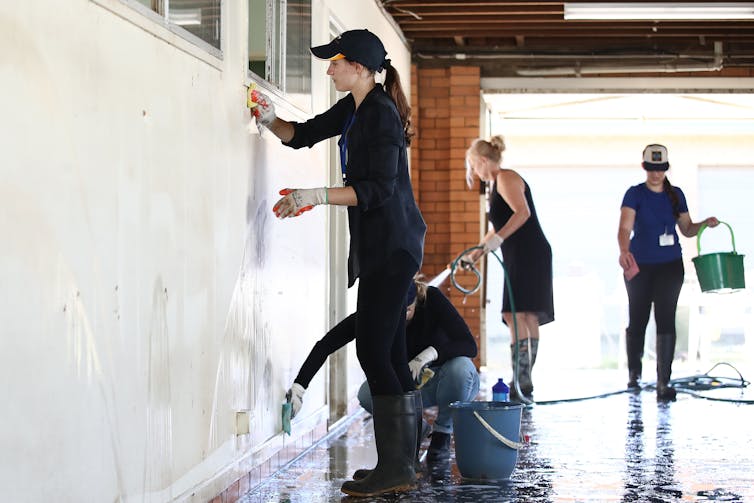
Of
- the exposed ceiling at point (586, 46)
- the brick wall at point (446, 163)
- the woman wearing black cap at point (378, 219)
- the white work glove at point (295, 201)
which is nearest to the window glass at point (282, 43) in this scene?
the woman wearing black cap at point (378, 219)

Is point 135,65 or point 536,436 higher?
point 135,65

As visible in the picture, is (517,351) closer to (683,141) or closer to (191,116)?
(191,116)

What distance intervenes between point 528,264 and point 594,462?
1990 mm

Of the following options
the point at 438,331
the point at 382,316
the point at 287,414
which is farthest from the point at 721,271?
the point at 382,316

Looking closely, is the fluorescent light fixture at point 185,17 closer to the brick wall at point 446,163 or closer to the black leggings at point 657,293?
the black leggings at point 657,293

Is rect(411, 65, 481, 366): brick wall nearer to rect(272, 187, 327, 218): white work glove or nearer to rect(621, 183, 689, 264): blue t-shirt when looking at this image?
rect(621, 183, 689, 264): blue t-shirt

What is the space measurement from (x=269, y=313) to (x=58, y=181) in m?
1.90

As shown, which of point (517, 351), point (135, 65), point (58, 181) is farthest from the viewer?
point (517, 351)

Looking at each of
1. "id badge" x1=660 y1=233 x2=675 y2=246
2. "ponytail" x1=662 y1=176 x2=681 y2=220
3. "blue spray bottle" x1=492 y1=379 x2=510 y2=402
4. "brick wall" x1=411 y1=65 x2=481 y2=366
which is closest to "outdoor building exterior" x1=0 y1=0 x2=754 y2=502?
"blue spray bottle" x1=492 y1=379 x2=510 y2=402

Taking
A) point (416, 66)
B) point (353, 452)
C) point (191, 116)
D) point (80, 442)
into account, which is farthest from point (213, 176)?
point (416, 66)

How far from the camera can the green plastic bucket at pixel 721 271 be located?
6824 millimetres

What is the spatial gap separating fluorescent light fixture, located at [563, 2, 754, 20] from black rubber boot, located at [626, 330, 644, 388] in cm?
204

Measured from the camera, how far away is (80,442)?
2.43 m

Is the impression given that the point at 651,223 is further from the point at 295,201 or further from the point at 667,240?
the point at 295,201
